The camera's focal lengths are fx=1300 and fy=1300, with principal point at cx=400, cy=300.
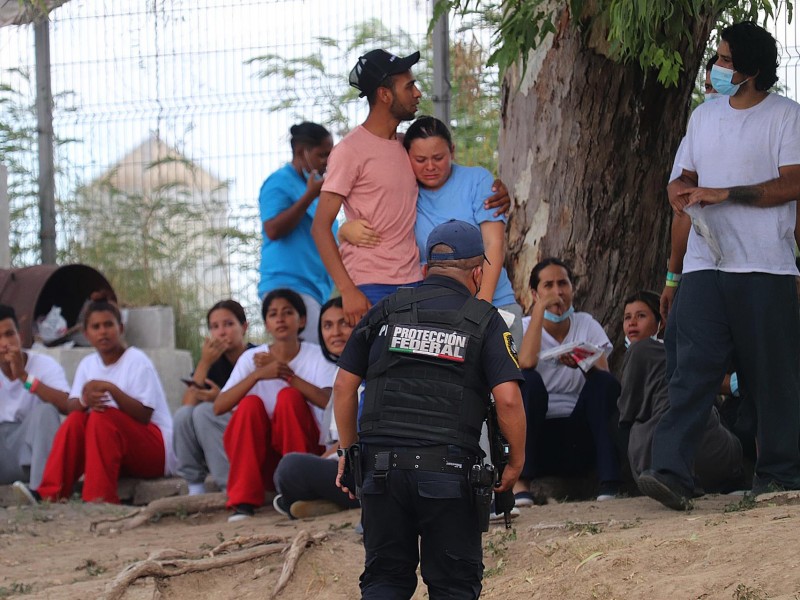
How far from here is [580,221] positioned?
736cm

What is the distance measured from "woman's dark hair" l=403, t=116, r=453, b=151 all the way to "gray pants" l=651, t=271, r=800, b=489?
46.8 inches

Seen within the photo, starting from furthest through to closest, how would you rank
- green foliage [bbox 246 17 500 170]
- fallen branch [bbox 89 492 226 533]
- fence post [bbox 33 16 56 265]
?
fence post [bbox 33 16 56 265] → green foliage [bbox 246 17 500 170] → fallen branch [bbox 89 492 226 533]

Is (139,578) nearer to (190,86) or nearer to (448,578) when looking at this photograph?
(448,578)

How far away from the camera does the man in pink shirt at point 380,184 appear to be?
5422 millimetres

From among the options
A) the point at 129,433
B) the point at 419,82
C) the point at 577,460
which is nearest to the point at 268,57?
the point at 419,82

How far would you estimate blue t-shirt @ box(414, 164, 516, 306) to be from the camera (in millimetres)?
5488

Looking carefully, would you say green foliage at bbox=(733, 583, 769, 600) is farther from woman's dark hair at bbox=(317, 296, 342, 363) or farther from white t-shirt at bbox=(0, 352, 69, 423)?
white t-shirt at bbox=(0, 352, 69, 423)

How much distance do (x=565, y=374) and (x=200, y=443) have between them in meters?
2.25

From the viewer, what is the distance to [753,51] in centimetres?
516

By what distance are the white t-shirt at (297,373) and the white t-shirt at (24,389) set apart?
159 cm

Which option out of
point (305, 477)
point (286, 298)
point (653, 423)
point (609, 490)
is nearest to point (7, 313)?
point (286, 298)

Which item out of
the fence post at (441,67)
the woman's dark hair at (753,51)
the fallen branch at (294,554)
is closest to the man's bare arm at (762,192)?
the woman's dark hair at (753,51)

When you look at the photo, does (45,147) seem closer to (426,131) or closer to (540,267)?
(540,267)

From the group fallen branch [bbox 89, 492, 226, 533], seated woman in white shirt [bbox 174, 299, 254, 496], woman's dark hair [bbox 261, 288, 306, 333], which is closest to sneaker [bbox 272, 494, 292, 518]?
fallen branch [bbox 89, 492, 226, 533]
